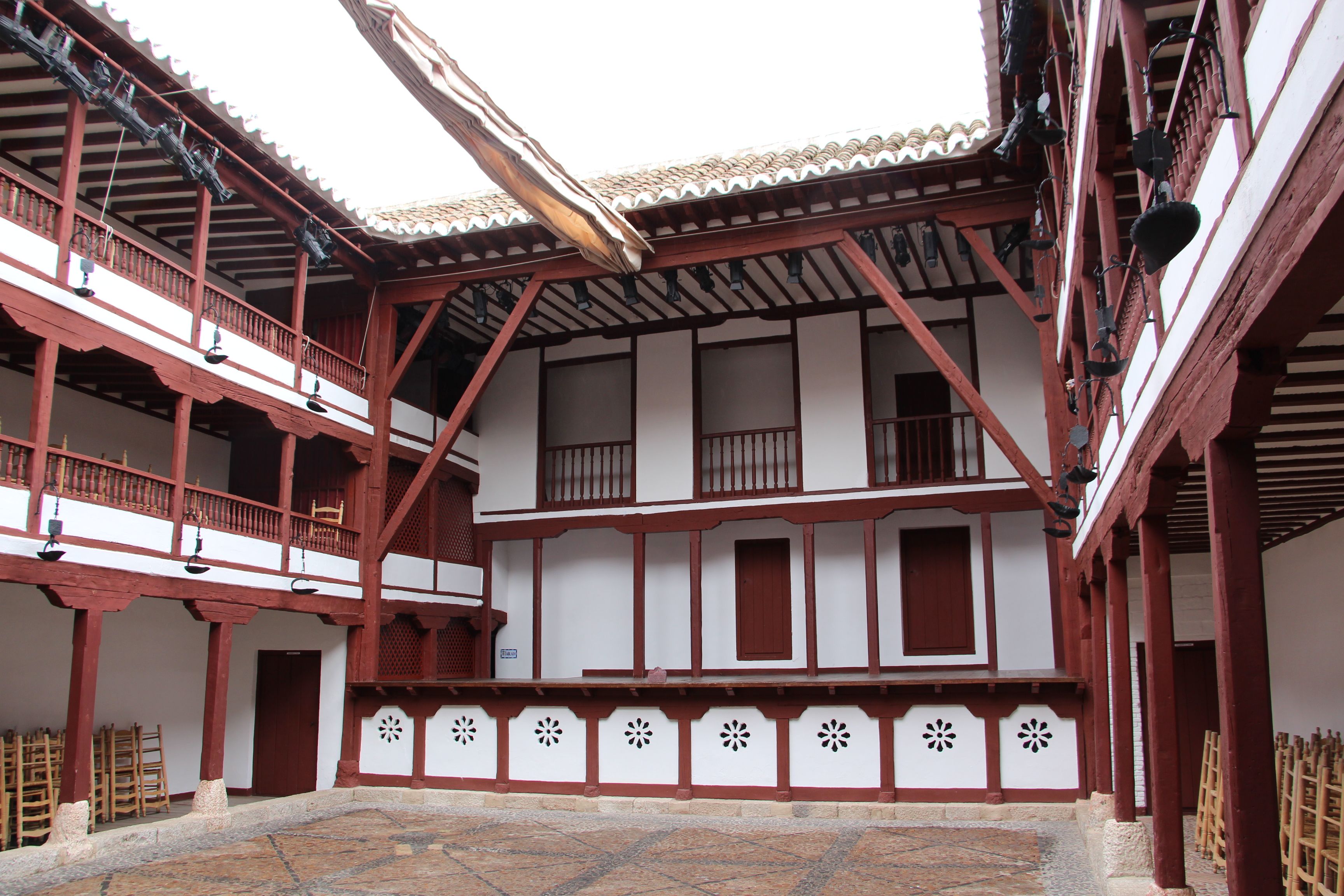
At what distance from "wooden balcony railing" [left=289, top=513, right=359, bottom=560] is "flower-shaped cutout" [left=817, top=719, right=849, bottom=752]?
19.5ft

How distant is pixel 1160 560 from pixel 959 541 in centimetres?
929

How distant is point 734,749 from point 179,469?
6231mm

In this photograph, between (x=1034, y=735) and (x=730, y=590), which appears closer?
(x=1034, y=735)

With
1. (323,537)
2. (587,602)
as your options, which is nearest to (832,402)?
(587,602)

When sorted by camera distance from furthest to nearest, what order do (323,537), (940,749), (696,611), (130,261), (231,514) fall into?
(696,611) → (323,537) → (231,514) → (940,749) → (130,261)

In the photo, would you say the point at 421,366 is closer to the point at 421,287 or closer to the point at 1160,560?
the point at 421,287

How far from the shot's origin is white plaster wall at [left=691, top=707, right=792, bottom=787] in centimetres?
1083

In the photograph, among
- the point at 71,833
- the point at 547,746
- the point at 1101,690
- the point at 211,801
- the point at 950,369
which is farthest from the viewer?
the point at 547,746

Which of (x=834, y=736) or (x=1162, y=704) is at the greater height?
(x=1162, y=704)

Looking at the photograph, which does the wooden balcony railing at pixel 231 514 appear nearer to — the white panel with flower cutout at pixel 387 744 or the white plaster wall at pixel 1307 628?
the white panel with flower cutout at pixel 387 744

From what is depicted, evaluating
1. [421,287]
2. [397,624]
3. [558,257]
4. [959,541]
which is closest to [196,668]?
[397,624]

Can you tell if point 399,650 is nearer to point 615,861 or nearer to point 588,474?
point 588,474

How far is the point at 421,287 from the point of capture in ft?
Answer: 43.1

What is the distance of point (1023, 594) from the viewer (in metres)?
13.4
